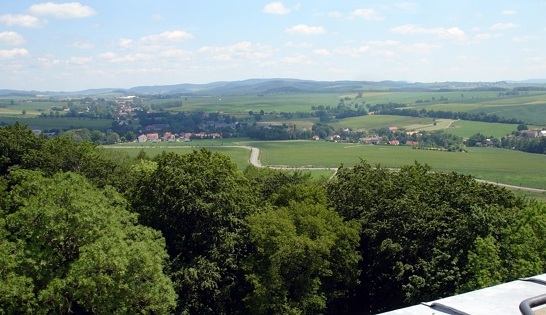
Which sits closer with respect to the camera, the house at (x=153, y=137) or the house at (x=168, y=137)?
the house at (x=168, y=137)

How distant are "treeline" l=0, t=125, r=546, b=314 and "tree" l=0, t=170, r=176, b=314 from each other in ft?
0.20

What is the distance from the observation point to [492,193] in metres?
33.2

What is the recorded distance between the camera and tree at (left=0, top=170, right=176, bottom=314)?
69.5 feet

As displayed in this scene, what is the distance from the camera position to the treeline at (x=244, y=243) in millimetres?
22312

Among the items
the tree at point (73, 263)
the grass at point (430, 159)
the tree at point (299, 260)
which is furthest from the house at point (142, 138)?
the tree at point (73, 263)

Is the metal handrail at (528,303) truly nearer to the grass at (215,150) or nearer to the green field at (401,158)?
the green field at (401,158)

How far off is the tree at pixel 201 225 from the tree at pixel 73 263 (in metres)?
3.55

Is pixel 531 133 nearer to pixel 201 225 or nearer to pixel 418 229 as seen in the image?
pixel 418 229

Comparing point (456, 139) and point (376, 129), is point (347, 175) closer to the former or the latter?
point (456, 139)

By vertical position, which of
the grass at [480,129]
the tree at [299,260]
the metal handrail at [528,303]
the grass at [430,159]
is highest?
the metal handrail at [528,303]

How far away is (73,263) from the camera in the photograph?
21.7m

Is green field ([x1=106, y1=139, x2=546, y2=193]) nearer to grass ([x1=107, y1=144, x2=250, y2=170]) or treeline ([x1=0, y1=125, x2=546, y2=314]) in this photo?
grass ([x1=107, y1=144, x2=250, y2=170])

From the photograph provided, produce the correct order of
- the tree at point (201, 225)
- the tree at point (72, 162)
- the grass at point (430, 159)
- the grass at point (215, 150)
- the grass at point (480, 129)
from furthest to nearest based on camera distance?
1. the grass at point (480, 129)
2. the grass at point (215, 150)
3. the grass at point (430, 159)
4. the tree at point (72, 162)
5. the tree at point (201, 225)

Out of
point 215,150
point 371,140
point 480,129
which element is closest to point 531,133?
point 480,129
